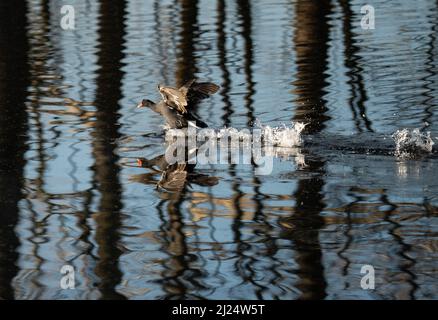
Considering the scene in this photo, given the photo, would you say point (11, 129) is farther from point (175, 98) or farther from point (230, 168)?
point (230, 168)

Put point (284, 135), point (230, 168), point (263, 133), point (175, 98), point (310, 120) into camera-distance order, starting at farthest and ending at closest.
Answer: point (175, 98), point (310, 120), point (263, 133), point (284, 135), point (230, 168)

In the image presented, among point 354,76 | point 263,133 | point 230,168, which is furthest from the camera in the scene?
point 354,76

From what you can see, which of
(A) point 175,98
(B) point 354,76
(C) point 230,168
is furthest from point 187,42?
(C) point 230,168

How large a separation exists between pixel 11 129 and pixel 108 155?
5.63 feet

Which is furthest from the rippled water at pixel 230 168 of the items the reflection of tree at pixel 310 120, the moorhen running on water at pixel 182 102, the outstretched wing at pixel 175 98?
the outstretched wing at pixel 175 98

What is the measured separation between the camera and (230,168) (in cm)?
1021

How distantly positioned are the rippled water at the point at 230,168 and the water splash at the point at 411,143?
3 centimetres

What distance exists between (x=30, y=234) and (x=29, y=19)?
1301 centimetres

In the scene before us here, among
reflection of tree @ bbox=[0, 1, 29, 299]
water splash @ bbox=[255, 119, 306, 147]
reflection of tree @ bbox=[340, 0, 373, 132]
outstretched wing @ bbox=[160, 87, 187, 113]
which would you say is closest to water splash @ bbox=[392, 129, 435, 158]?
reflection of tree @ bbox=[340, 0, 373, 132]

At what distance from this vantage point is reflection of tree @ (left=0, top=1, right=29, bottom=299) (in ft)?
26.0

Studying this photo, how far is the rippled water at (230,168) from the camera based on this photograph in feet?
24.2

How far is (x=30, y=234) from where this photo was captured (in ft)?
27.3

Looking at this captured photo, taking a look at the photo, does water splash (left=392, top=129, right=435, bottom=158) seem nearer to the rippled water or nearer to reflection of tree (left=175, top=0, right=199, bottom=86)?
the rippled water
